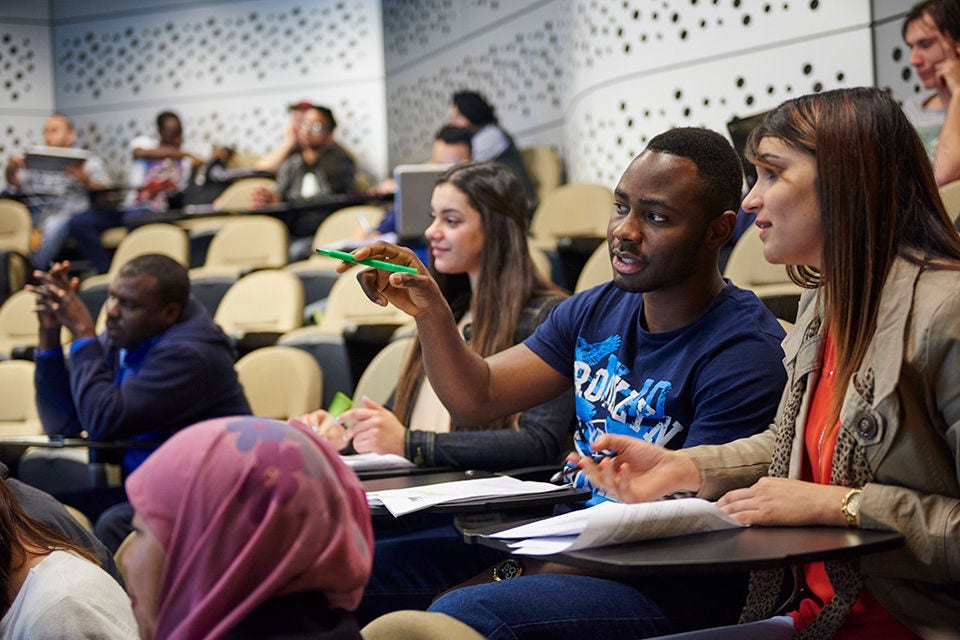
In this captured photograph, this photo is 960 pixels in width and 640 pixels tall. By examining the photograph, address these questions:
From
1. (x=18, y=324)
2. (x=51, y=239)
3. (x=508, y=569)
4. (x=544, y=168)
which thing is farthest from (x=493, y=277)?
(x=51, y=239)

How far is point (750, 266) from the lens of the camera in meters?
3.21

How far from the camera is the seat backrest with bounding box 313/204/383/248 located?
6742 millimetres

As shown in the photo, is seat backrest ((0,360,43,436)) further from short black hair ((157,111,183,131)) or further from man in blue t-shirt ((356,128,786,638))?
short black hair ((157,111,183,131))

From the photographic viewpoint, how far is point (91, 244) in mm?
7805

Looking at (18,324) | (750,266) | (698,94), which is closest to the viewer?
(750,266)

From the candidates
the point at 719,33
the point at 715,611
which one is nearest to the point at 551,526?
the point at 715,611

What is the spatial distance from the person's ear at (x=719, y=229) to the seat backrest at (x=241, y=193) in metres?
6.08

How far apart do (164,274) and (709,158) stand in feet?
6.77

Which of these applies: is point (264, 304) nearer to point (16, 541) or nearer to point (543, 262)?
point (543, 262)

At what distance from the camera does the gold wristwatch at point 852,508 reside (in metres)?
1.51

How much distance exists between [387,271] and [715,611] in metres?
0.85

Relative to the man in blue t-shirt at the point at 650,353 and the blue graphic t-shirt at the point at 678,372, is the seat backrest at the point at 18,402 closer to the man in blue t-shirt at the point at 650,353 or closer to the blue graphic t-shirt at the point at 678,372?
the man in blue t-shirt at the point at 650,353

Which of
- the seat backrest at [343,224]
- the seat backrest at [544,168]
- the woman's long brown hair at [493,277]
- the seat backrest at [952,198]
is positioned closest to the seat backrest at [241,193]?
the seat backrest at [343,224]

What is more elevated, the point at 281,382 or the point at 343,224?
the point at 343,224
